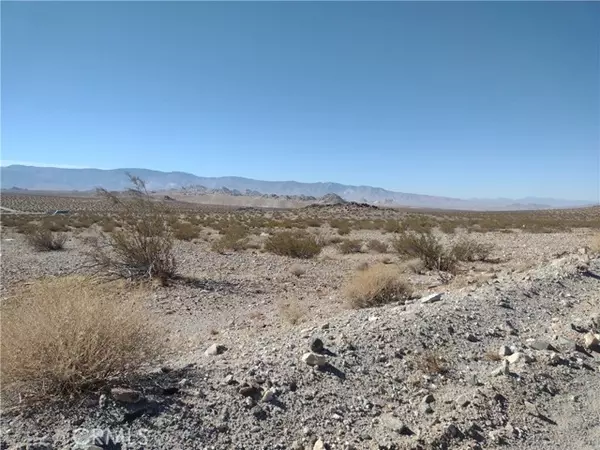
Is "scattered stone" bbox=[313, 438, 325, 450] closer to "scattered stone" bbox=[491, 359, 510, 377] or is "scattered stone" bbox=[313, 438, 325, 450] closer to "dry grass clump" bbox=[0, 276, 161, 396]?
"dry grass clump" bbox=[0, 276, 161, 396]

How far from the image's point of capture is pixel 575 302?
7.51 meters

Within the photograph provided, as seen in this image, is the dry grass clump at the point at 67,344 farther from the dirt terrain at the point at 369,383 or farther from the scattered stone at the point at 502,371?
the scattered stone at the point at 502,371

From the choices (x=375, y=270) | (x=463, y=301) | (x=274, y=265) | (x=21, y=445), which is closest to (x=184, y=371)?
(x=21, y=445)

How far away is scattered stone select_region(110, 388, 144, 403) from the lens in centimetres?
359

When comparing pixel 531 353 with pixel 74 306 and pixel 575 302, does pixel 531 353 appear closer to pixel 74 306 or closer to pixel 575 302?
pixel 575 302

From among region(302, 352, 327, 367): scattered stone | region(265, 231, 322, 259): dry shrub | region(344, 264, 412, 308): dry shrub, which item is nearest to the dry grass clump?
region(302, 352, 327, 367): scattered stone

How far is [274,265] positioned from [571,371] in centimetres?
1040

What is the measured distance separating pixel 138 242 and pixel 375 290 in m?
6.76

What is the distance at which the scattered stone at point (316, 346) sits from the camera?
5016mm
